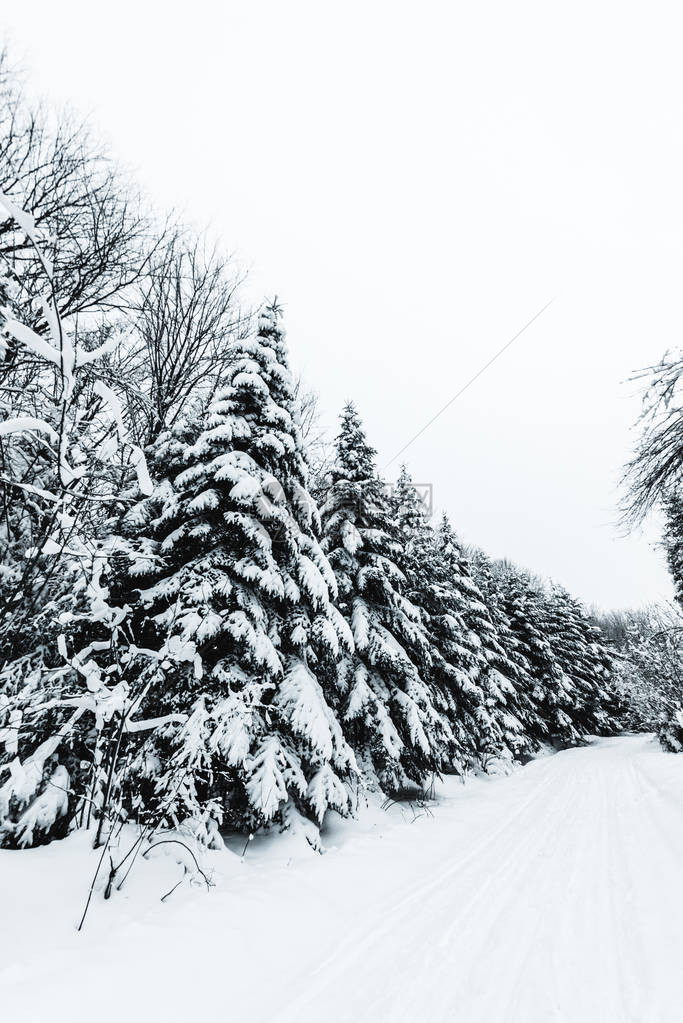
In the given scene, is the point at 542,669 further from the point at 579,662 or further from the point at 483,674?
the point at 483,674

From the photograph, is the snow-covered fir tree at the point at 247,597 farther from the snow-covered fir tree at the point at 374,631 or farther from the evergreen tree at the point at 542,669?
the evergreen tree at the point at 542,669

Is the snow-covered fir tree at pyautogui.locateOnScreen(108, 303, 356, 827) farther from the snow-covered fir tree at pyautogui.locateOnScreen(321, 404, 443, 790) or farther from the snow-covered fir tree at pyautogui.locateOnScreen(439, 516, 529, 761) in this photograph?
the snow-covered fir tree at pyautogui.locateOnScreen(439, 516, 529, 761)

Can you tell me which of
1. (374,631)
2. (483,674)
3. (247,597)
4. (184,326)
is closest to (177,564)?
(247,597)

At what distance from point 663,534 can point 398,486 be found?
11986mm

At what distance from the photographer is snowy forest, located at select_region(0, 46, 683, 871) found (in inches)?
129

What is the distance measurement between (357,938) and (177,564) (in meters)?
5.17

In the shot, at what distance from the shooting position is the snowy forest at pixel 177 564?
3.27m

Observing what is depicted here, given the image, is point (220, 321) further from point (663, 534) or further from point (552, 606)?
point (552, 606)

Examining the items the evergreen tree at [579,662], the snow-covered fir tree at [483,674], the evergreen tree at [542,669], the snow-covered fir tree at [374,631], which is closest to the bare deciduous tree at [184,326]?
the snow-covered fir tree at [374,631]

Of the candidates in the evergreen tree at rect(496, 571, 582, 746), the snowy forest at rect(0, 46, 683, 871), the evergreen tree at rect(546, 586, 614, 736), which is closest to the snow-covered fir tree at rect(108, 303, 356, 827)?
the snowy forest at rect(0, 46, 683, 871)

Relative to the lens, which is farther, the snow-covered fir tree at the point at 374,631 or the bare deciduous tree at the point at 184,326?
the bare deciduous tree at the point at 184,326

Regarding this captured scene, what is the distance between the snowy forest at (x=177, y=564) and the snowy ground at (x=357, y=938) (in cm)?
54

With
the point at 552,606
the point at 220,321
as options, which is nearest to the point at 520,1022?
the point at 220,321

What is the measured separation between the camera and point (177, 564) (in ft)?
24.5
